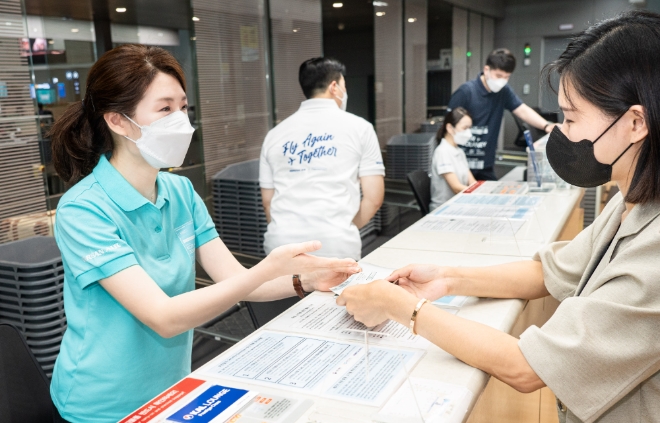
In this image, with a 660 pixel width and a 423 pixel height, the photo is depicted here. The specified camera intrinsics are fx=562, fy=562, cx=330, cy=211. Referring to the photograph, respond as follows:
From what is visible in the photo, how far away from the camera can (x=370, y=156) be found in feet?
9.72

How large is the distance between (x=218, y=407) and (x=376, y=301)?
0.48 metres

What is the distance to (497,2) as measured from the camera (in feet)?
28.9

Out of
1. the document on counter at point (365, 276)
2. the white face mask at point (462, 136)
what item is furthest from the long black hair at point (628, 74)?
the white face mask at point (462, 136)

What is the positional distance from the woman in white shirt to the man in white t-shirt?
1345 mm

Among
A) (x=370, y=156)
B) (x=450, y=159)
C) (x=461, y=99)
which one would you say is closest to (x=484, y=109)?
(x=461, y=99)

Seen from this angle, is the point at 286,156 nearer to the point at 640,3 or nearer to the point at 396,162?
the point at 396,162

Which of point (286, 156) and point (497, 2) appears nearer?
point (286, 156)

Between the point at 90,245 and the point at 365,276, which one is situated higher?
the point at 90,245

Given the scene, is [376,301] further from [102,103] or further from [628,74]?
[102,103]

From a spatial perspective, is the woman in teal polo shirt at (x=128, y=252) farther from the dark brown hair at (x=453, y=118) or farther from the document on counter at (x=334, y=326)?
the dark brown hair at (x=453, y=118)

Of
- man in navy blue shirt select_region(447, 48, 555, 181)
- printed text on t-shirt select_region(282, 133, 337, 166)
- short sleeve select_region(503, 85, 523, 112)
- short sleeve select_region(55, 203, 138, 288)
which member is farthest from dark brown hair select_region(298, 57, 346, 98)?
short sleeve select_region(503, 85, 523, 112)

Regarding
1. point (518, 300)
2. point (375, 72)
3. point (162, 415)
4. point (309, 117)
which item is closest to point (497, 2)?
point (375, 72)

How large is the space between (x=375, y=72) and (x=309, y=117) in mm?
3879

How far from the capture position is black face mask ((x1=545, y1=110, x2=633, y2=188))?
1.30 m
